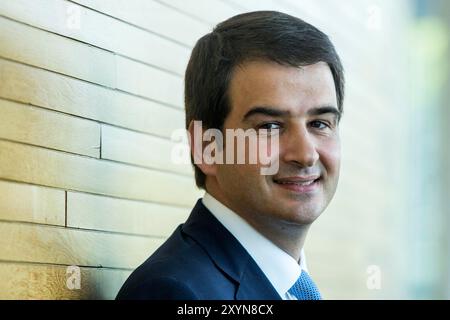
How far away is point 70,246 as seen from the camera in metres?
2.12

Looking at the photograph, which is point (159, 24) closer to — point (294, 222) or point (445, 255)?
point (294, 222)

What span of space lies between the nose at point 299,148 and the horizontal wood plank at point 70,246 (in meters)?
0.55

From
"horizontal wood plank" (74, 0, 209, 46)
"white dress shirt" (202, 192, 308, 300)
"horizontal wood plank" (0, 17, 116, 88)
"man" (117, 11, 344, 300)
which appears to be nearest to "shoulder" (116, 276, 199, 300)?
"man" (117, 11, 344, 300)

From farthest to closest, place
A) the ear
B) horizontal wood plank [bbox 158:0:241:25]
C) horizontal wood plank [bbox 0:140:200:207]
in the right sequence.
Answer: horizontal wood plank [bbox 158:0:241:25] → the ear → horizontal wood plank [bbox 0:140:200:207]

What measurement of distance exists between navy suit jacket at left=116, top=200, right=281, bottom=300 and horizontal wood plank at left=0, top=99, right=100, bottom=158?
0.33m

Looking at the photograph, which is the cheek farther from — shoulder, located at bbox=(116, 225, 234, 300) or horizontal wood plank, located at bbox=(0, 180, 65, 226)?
horizontal wood plank, located at bbox=(0, 180, 65, 226)

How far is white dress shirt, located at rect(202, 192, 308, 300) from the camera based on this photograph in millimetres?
2092

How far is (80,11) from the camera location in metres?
2.17

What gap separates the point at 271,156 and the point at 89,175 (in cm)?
48

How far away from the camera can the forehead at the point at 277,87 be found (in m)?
2.06

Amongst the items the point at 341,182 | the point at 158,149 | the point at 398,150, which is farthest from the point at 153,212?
the point at 398,150

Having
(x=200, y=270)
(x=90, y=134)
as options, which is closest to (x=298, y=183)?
(x=200, y=270)

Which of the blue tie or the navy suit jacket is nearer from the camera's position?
the navy suit jacket

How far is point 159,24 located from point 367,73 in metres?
2.02
